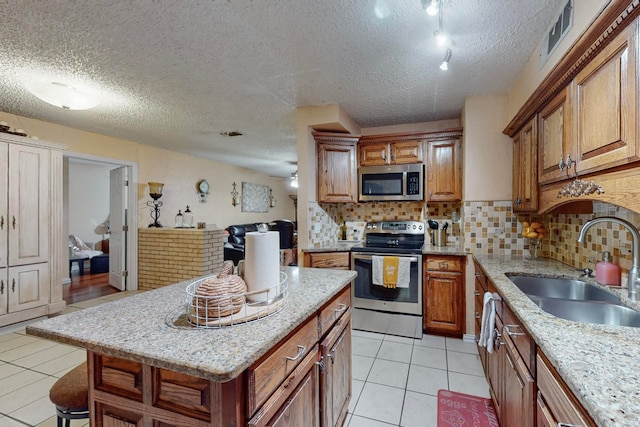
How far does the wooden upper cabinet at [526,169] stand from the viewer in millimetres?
2033

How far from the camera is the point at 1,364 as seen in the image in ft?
7.75

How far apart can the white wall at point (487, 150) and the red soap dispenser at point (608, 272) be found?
1.23m

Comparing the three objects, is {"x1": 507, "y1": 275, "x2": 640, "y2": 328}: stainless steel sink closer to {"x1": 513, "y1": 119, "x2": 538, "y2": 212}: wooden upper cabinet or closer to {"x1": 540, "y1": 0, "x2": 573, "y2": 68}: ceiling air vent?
{"x1": 513, "y1": 119, "x2": 538, "y2": 212}: wooden upper cabinet

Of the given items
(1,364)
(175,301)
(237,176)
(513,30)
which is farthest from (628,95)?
(237,176)

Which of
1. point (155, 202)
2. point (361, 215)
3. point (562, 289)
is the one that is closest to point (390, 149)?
point (361, 215)

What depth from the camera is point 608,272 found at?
1510 mm

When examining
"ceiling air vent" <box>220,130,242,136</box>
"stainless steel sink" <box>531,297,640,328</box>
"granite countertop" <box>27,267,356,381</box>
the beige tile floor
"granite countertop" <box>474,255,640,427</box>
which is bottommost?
the beige tile floor

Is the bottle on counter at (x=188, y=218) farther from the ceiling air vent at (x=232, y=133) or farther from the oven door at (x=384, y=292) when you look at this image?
the oven door at (x=384, y=292)

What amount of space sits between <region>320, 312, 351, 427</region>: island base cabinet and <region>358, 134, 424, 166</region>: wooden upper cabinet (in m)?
2.13

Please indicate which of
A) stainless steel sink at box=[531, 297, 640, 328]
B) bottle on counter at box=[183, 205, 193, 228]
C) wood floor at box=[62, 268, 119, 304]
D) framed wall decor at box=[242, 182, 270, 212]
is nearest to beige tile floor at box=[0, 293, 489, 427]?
stainless steel sink at box=[531, 297, 640, 328]

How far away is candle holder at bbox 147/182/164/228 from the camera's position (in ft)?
15.0

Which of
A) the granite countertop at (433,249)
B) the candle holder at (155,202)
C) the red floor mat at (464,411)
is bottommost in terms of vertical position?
the red floor mat at (464,411)

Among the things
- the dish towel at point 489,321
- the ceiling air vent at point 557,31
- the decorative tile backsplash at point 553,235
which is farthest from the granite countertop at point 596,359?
the ceiling air vent at point 557,31

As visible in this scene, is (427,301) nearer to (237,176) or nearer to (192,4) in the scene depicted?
(192,4)
